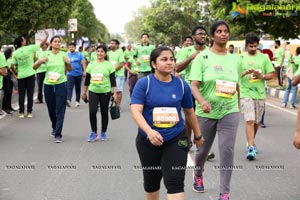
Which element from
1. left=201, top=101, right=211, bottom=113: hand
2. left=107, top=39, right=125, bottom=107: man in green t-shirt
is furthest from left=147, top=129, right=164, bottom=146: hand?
left=107, top=39, right=125, bottom=107: man in green t-shirt

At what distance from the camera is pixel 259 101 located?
768cm

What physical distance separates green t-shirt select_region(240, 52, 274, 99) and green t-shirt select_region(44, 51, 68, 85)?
10.7ft

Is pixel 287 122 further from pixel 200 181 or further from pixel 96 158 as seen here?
pixel 200 181

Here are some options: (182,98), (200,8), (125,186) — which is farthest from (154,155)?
(200,8)

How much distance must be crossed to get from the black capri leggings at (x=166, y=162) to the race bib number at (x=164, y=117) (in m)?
0.14

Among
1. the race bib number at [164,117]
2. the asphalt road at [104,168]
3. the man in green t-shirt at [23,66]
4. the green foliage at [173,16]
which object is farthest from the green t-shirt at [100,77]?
the green foliage at [173,16]

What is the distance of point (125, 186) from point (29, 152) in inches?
105

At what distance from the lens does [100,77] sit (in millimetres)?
9078

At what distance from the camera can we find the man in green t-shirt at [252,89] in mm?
7469

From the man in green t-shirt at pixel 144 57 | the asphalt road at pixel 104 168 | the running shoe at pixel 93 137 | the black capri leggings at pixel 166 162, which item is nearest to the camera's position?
the black capri leggings at pixel 166 162

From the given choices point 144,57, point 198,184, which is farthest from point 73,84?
point 198,184

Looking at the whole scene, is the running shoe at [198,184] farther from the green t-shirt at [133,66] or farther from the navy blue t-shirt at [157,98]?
the green t-shirt at [133,66]

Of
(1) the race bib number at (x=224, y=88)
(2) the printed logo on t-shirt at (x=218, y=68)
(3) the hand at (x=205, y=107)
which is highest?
(2) the printed logo on t-shirt at (x=218, y=68)

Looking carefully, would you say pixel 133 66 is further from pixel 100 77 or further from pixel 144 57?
pixel 100 77
